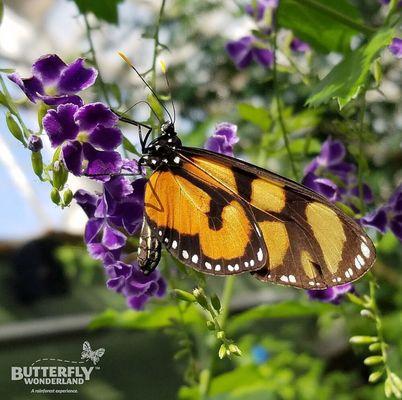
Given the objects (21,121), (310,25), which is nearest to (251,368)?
(310,25)

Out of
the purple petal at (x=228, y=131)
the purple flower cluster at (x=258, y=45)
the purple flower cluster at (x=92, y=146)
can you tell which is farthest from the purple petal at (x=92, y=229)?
the purple flower cluster at (x=258, y=45)

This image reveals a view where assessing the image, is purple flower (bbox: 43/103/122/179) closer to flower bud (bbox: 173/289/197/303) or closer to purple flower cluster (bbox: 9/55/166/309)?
purple flower cluster (bbox: 9/55/166/309)

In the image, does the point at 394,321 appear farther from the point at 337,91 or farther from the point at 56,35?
the point at 56,35

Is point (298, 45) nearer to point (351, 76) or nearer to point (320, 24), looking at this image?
point (320, 24)

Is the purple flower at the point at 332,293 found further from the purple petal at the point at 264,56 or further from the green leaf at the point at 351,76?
the purple petal at the point at 264,56

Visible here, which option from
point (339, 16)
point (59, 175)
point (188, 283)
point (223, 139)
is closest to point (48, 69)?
point (59, 175)

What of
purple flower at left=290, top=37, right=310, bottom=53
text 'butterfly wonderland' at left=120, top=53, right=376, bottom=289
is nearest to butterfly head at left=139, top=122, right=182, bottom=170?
text 'butterfly wonderland' at left=120, top=53, right=376, bottom=289
